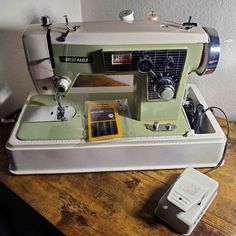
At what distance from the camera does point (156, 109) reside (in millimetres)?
813

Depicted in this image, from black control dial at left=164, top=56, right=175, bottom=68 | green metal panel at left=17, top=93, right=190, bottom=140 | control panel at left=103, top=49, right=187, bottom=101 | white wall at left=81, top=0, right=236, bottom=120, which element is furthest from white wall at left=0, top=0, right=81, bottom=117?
black control dial at left=164, top=56, right=175, bottom=68

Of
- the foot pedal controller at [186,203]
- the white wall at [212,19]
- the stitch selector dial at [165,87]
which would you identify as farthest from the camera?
the white wall at [212,19]

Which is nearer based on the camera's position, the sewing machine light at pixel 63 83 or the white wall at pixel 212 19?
the sewing machine light at pixel 63 83

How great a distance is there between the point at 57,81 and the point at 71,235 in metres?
0.41

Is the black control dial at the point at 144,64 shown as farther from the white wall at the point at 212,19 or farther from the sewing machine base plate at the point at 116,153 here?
the white wall at the point at 212,19

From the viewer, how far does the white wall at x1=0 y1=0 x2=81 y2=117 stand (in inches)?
37.6

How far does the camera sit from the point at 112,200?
28.0 inches

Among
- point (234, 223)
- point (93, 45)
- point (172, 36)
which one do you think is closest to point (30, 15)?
point (93, 45)

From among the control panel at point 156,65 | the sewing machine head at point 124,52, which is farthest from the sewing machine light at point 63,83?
the control panel at point 156,65

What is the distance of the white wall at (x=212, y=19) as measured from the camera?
0.87 m

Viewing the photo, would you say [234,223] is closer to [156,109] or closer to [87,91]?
[156,109]

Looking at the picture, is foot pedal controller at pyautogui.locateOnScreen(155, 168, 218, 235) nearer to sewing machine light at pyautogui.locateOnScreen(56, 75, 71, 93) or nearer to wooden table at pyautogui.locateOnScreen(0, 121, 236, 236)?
wooden table at pyautogui.locateOnScreen(0, 121, 236, 236)

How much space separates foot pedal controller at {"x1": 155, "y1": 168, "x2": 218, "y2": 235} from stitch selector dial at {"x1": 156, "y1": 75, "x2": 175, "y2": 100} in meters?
0.23

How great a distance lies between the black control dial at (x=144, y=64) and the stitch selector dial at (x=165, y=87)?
2.0 inches
